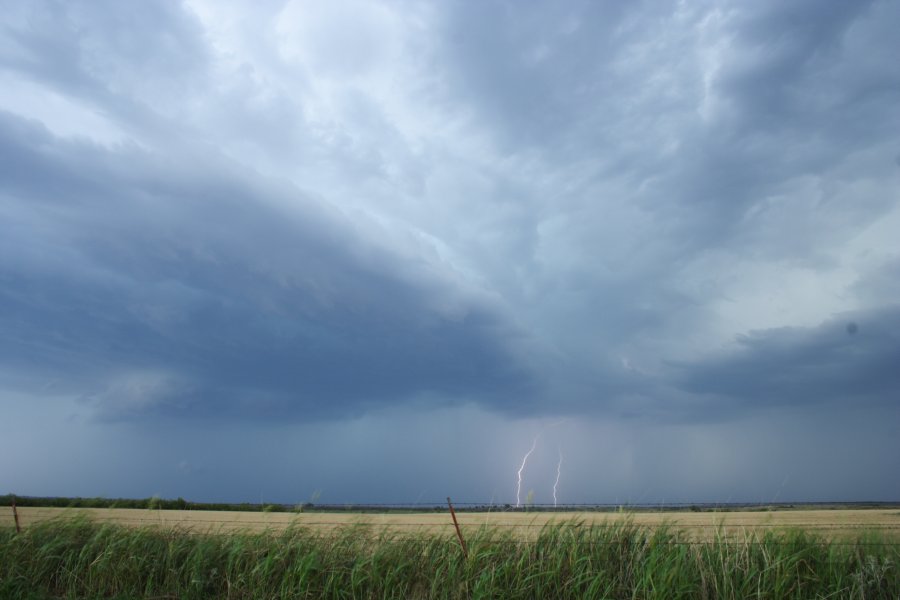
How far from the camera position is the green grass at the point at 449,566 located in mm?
13039

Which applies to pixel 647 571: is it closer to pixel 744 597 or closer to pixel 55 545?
pixel 744 597

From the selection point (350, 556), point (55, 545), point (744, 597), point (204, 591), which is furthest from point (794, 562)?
point (55, 545)

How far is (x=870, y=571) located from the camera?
13000 millimetres

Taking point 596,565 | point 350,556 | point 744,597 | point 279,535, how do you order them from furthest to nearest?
point 279,535 < point 350,556 < point 596,565 < point 744,597

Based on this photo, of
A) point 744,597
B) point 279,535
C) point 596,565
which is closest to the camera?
point 744,597

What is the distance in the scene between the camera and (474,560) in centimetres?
1392

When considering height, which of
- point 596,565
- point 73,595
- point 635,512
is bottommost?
point 73,595

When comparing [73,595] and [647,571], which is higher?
[647,571]

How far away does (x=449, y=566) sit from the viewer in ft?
45.8

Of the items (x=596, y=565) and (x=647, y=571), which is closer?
(x=647, y=571)

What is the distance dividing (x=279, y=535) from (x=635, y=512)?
9034 millimetres

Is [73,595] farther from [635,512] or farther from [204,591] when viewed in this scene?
[635,512]

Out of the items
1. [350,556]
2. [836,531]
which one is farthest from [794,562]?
[350,556]

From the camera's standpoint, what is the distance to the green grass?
13.0 meters
